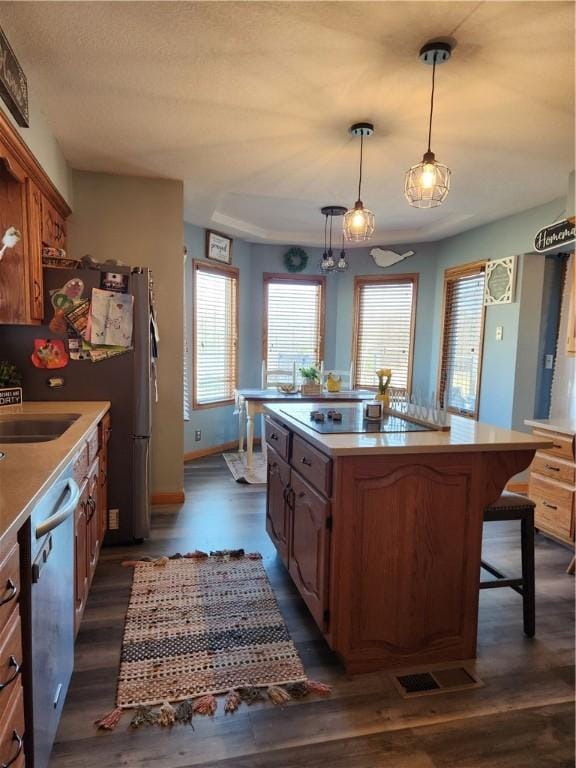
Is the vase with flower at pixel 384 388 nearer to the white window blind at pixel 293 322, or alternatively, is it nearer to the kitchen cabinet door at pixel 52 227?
the kitchen cabinet door at pixel 52 227

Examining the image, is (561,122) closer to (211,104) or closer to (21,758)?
(211,104)

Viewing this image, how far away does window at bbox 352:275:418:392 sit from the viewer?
18.8ft

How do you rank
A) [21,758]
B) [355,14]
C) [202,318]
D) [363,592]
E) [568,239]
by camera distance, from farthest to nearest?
[202,318], [568,239], [363,592], [355,14], [21,758]

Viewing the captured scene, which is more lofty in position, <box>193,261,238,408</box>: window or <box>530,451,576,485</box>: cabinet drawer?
<box>193,261,238,408</box>: window

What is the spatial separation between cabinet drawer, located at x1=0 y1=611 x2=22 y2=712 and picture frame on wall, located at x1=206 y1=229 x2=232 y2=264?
14.8 feet

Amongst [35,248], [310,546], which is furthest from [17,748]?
[35,248]

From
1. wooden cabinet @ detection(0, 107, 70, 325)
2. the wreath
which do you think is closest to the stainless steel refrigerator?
wooden cabinet @ detection(0, 107, 70, 325)

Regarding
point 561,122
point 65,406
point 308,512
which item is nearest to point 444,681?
point 308,512

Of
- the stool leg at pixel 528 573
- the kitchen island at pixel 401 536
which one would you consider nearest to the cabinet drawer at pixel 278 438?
the kitchen island at pixel 401 536

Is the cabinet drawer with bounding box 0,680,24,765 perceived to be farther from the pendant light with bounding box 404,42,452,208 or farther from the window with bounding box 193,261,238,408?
the window with bounding box 193,261,238,408

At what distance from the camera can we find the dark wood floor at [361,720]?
150cm

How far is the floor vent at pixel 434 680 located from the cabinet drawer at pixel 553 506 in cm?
156

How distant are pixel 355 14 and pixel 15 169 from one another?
1.72 metres

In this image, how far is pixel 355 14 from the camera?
1.70m
